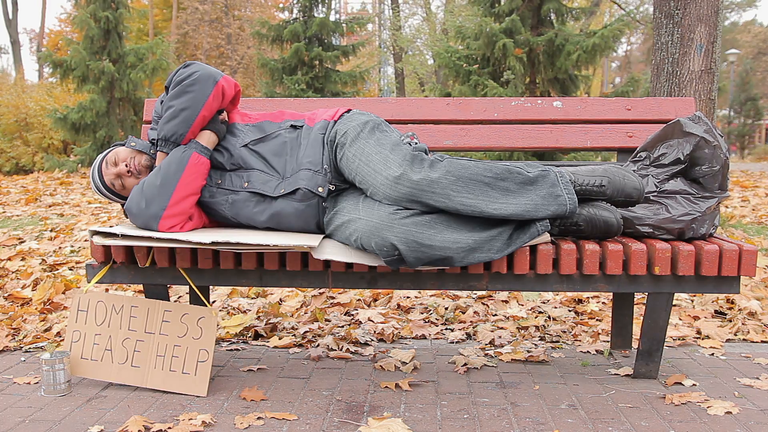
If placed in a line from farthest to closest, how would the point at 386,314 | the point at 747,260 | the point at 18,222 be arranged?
1. the point at 18,222
2. the point at 386,314
3. the point at 747,260

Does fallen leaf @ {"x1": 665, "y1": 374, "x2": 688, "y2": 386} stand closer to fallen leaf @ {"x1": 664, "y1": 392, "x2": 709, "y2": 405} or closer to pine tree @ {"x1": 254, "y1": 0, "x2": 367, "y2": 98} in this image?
fallen leaf @ {"x1": 664, "y1": 392, "x2": 709, "y2": 405}

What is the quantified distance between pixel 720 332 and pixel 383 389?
1.95 m

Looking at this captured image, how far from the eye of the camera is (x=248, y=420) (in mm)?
2301

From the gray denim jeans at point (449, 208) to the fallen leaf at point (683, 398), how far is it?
0.88 metres

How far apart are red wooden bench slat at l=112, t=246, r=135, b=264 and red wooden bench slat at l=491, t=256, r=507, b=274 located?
56.0 inches

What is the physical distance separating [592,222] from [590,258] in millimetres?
144

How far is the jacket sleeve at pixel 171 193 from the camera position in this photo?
2342 millimetres

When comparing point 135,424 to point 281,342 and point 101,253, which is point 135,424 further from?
point 281,342

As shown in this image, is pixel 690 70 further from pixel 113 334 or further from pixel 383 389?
pixel 113 334

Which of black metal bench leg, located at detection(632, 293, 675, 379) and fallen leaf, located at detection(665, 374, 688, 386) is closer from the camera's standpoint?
black metal bench leg, located at detection(632, 293, 675, 379)

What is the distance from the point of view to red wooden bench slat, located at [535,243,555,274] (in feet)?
7.53

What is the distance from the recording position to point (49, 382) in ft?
8.30

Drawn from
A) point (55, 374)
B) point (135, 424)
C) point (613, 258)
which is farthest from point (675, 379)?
point (55, 374)

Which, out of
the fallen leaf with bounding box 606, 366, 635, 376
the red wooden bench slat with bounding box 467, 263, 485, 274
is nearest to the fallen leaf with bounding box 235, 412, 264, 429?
the red wooden bench slat with bounding box 467, 263, 485, 274
